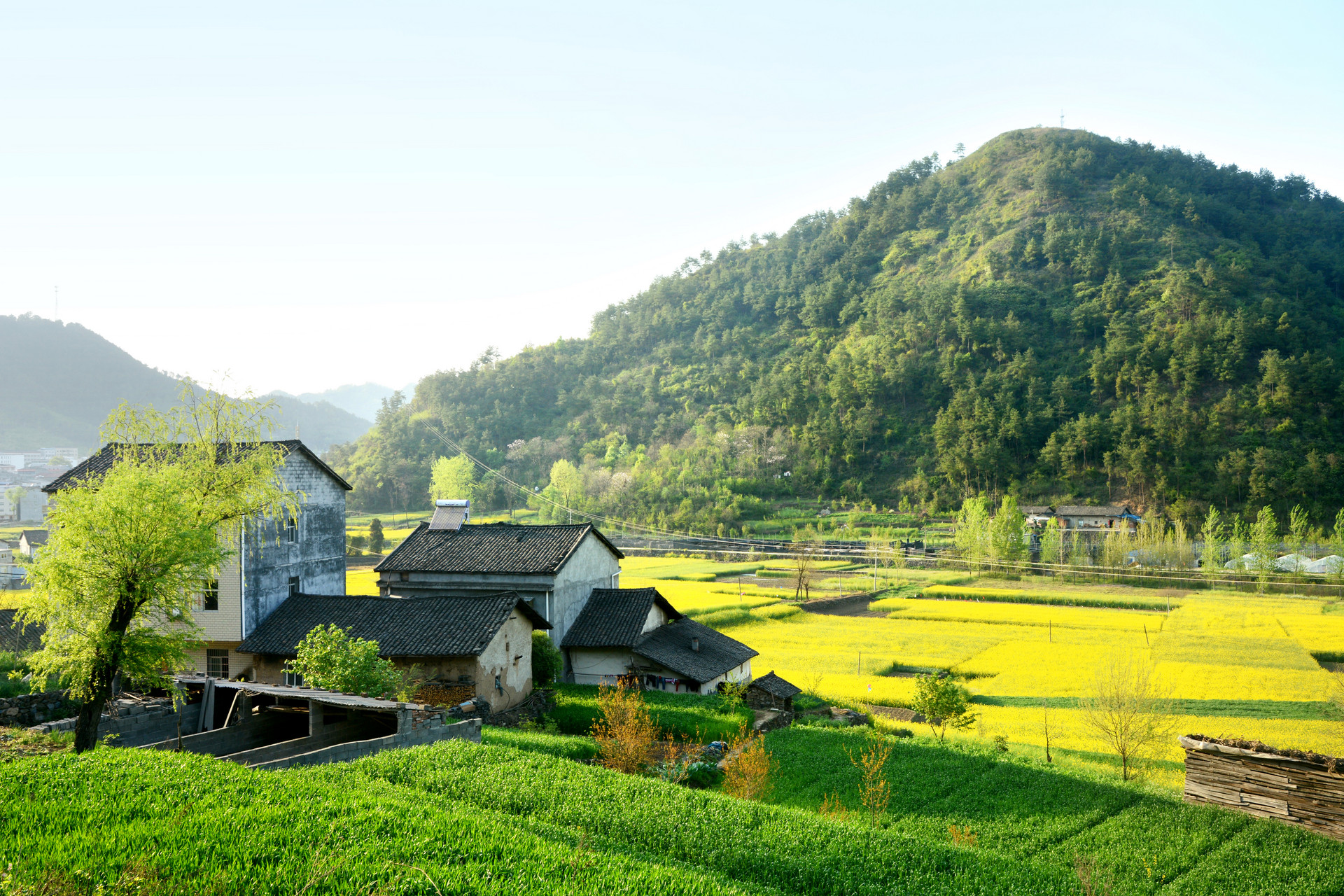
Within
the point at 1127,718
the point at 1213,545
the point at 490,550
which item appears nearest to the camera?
the point at 1127,718

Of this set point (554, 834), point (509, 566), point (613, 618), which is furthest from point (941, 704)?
point (554, 834)

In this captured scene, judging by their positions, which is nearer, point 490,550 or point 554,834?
point 554,834

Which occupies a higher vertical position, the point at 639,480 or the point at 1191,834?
the point at 639,480

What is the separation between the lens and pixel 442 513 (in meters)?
34.8

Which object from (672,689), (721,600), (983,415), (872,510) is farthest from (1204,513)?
(672,689)

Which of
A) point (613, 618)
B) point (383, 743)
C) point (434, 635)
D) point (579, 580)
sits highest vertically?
point (579, 580)

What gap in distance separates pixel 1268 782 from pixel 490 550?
78.4 feet

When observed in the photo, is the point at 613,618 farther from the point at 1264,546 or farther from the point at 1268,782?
the point at 1264,546

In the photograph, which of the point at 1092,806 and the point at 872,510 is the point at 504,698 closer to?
the point at 1092,806

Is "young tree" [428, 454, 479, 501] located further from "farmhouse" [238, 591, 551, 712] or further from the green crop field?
the green crop field

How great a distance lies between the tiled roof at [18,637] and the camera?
23625 mm

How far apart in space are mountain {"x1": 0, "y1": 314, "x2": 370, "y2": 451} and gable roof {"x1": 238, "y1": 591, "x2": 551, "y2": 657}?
129 m

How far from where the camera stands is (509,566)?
90.4 feet

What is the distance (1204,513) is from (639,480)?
65463mm
